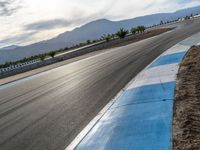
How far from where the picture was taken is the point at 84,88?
13.1 metres

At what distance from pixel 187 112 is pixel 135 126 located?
3.97 ft

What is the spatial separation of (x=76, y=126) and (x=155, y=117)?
1.93 meters

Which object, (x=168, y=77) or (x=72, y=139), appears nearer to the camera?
(x=72, y=139)

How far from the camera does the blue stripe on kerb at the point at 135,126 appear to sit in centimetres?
574

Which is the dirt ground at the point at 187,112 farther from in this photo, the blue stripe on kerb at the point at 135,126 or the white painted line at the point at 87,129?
the white painted line at the point at 87,129

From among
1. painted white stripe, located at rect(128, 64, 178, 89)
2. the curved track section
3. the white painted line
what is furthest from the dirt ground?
the white painted line

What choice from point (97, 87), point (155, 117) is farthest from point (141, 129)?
point (97, 87)

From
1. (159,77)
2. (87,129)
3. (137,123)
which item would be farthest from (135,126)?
(159,77)

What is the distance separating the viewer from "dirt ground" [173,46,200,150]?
540cm

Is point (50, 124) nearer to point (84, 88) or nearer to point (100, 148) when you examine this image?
point (100, 148)

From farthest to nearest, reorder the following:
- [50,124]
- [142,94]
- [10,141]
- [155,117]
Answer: [142,94]
[50,124]
[10,141]
[155,117]

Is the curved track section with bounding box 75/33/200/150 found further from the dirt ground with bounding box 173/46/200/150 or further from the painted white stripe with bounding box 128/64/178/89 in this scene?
the painted white stripe with bounding box 128/64/178/89

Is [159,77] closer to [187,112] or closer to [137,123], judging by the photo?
[187,112]

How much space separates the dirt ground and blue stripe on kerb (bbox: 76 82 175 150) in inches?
6.5
